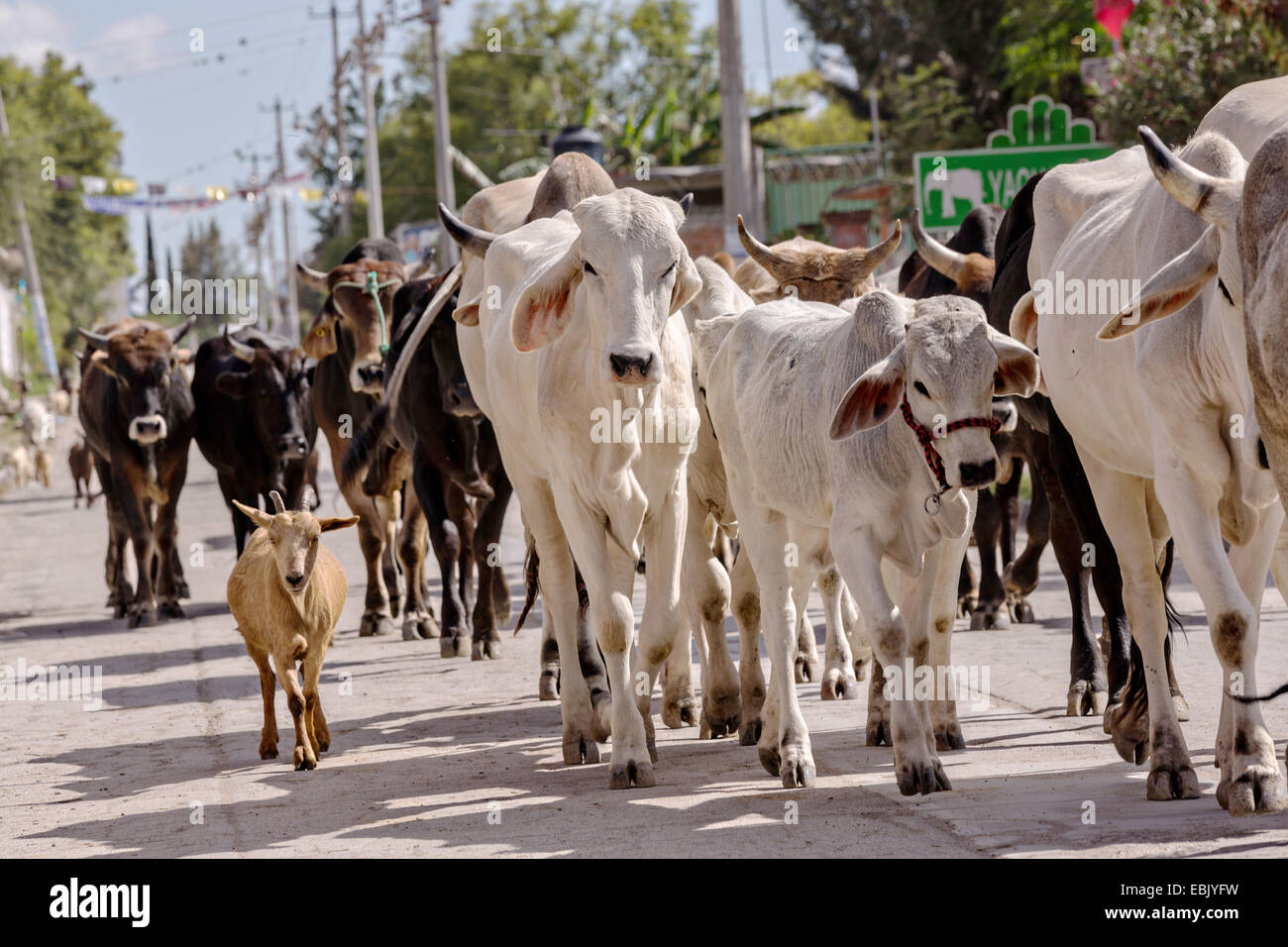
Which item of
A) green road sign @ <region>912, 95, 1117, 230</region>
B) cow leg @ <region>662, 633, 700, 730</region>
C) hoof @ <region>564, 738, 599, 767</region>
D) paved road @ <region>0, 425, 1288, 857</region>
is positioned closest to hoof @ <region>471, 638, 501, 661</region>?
paved road @ <region>0, 425, 1288, 857</region>

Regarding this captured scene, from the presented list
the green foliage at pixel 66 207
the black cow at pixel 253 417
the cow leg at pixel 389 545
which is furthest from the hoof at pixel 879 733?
the green foliage at pixel 66 207

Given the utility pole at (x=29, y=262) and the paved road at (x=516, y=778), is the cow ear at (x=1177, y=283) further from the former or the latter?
the utility pole at (x=29, y=262)

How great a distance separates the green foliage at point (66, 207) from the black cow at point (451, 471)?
58.5 m

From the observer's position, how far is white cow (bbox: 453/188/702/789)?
266 inches

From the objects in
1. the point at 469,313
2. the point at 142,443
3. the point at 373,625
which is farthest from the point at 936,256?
the point at 142,443

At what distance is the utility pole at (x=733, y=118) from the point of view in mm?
18531

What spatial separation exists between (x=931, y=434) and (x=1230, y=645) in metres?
1.16

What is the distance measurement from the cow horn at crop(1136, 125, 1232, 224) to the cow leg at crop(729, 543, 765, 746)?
9.21 feet

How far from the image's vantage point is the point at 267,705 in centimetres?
812

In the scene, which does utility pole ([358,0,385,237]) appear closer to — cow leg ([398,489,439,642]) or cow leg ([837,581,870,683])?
cow leg ([398,489,439,642])

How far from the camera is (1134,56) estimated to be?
22.4 metres

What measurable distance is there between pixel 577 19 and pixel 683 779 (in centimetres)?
6534

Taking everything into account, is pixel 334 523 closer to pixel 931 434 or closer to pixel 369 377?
pixel 931 434

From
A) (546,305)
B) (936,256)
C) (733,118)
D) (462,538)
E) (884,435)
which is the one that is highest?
(733,118)
